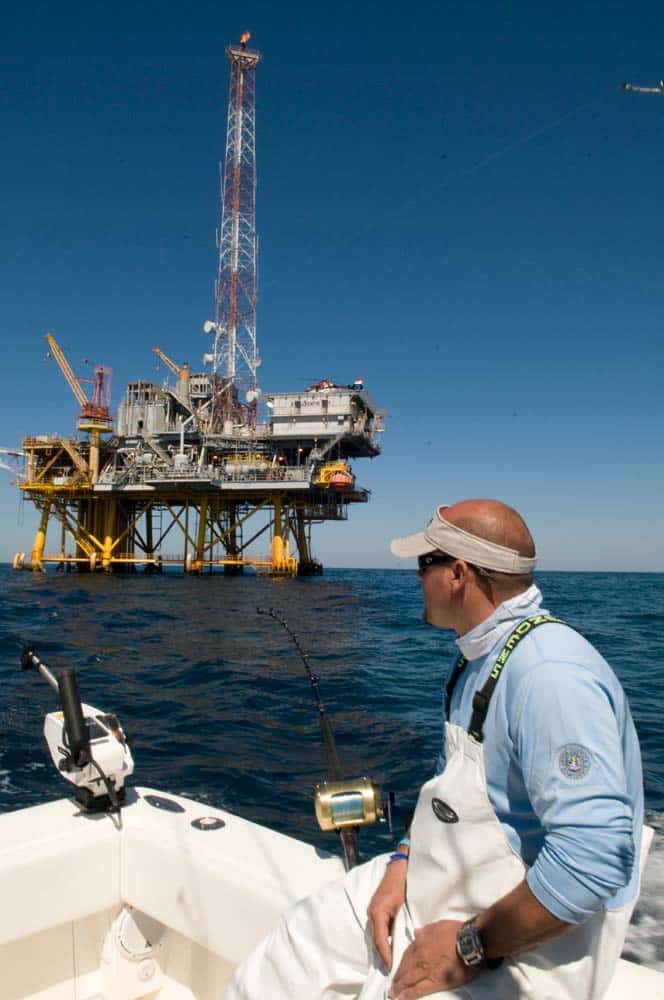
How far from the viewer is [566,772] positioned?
1616 mm

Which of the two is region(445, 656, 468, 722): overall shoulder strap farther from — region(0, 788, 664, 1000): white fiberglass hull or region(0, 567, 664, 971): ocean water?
region(0, 567, 664, 971): ocean water

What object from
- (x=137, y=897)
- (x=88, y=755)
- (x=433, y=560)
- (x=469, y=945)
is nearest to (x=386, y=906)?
(x=469, y=945)

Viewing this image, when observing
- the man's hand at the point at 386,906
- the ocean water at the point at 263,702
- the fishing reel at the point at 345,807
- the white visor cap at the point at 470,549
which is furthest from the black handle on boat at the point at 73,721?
the ocean water at the point at 263,702

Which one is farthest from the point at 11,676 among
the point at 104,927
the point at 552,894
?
the point at 552,894

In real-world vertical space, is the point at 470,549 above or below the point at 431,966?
above

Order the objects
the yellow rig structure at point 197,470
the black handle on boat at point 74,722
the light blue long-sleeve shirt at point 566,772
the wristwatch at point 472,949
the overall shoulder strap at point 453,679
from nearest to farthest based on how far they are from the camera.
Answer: the light blue long-sleeve shirt at point 566,772, the wristwatch at point 472,949, the overall shoulder strap at point 453,679, the black handle on boat at point 74,722, the yellow rig structure at point 197,470

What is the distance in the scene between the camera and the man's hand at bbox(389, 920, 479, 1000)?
5.82 feet

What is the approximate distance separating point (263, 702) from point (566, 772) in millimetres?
8520

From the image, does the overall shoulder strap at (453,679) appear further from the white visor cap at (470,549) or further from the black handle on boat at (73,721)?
the black handle on boat at (73,721)

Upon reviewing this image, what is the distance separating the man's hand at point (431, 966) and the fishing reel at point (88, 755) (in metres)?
2.00

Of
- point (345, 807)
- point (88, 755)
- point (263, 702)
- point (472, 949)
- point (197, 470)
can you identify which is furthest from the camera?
point (197, 470)

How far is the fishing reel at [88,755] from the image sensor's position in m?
3.40

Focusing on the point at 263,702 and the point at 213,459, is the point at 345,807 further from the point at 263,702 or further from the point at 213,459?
the point at 213,459

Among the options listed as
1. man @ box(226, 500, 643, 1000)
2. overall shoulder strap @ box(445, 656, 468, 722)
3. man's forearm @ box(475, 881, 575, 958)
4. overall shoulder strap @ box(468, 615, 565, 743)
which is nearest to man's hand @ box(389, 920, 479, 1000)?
man @ box(226, 500, 643, 1000)
